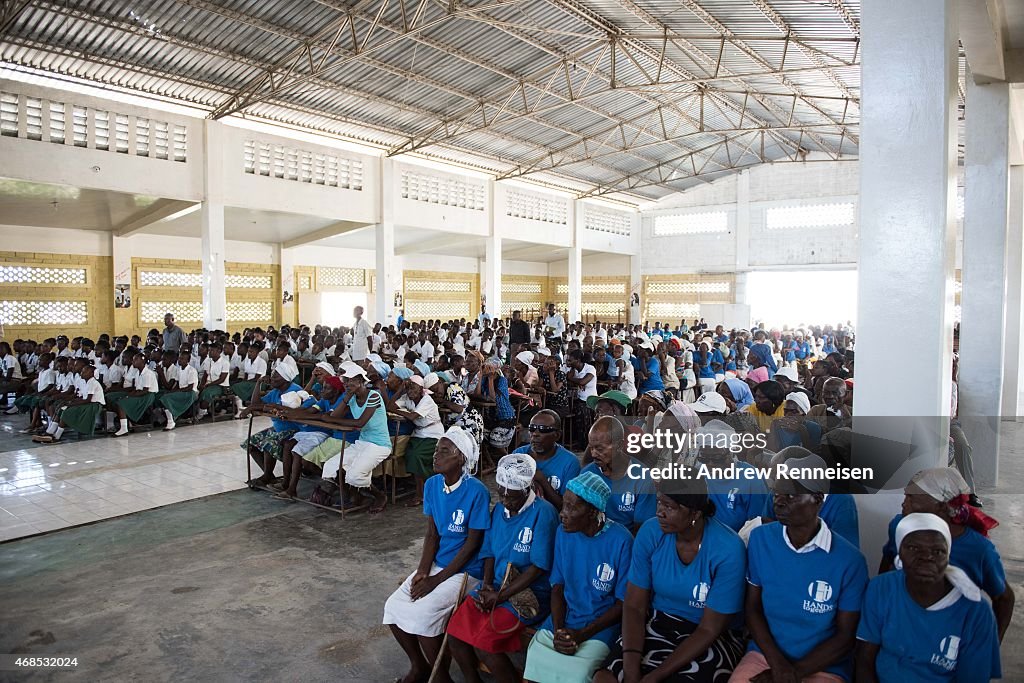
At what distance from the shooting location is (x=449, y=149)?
1919 cm

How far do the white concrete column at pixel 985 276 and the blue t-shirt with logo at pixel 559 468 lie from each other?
5.56m

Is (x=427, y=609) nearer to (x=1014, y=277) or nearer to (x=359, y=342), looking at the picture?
(x=1014, y=277)

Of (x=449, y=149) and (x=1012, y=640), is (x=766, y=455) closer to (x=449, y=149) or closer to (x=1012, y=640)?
(x=1012, y=640)

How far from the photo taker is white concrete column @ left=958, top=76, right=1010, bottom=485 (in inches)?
282

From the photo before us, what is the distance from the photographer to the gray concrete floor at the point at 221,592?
139 inches

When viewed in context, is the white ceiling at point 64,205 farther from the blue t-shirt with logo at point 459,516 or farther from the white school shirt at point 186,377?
the blue t-shirt with logo at point 459,516

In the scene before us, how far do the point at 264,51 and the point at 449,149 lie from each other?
286 inches

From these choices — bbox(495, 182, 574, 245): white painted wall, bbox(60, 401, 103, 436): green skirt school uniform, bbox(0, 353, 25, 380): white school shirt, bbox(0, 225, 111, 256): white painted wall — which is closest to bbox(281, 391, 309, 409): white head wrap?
bbox(60, 401, 103, 436): green skirt school uniform

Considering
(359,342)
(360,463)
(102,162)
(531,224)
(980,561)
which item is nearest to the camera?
(980,561)

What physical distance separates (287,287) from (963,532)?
20.7m

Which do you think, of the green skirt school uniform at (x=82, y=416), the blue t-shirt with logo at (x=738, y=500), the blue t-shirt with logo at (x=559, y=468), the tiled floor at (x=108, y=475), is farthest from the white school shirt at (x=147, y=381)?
the blue t-shirt with logo at (x=738, y=500)

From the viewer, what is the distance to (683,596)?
8.84 feet

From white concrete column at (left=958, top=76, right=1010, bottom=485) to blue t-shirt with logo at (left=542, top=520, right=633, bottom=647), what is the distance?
6.16 metres

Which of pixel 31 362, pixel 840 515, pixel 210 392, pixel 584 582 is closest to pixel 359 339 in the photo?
pixel 210 392
